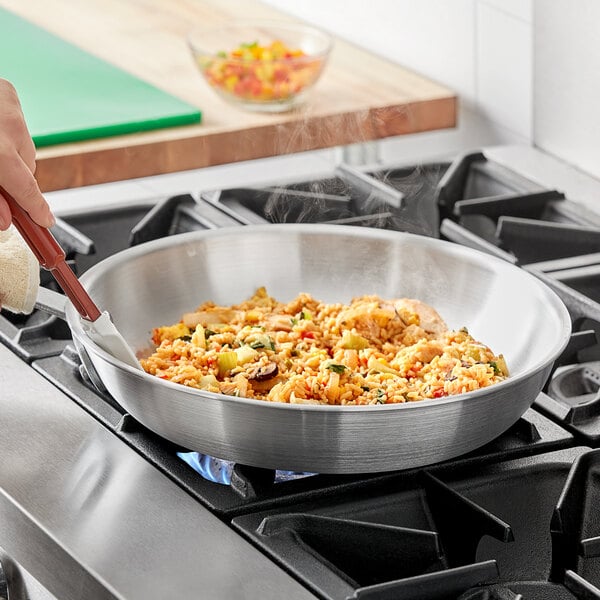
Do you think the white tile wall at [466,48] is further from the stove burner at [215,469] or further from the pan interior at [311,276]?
the stove burner at [215,469]

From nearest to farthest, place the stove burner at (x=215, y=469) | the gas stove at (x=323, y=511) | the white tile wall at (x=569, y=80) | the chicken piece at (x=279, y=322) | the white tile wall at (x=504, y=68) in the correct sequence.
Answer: the gas stove at (x=323, y=511) < the stove burner at (x=215, y=469) < the chicken piece at (x=279, y=322) < the white tile wall at (x=569, y=80) < the white tile wall at (x=504, y=68)

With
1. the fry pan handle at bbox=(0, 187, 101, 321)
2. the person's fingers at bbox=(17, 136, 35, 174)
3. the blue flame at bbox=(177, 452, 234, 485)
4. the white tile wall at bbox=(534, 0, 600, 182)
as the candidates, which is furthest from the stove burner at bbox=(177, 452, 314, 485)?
the white tile wall at bbox=(534, 0, 600, 182)

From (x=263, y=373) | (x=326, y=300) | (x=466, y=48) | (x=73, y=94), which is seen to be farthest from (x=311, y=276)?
(x=73, y=94)

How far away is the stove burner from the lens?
998mm

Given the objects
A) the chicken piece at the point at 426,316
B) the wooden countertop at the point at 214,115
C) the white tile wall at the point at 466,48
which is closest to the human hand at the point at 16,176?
the chicken piece at the point at 426,316

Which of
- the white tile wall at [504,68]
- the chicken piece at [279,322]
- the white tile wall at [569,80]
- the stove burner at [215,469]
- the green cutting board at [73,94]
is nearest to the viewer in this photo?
the stove burner at [215,469]

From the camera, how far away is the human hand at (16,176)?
3.35 ft

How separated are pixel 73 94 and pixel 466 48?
0.71 m

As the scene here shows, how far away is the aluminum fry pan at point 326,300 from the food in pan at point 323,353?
0.17 ft

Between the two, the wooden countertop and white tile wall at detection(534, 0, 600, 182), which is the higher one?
white tile wall at detection(534, 0, 600, 182)

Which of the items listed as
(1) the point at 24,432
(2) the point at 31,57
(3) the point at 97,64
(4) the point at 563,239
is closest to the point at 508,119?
(4) the point at 563,239

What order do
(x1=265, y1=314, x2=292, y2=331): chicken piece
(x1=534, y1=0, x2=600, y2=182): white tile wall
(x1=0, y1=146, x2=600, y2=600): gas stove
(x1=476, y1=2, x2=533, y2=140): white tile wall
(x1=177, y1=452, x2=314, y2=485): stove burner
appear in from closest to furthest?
(x1=0, y1=146, x2=600, y2=600): gas stove → (x1=177, y1=452, x2=314, y2=485): stove burner → (x1=265, y1=314, x2=292, y2=331): chicken piece → (x1=534, y1=0, x2=600, y2=182): white tile wall → (x1=476, y1=2, x2=533, y2=140): white tile wall

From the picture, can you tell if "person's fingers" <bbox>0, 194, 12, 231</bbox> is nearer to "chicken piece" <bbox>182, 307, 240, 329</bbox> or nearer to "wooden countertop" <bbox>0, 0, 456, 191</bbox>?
"chicken piece" <bbox>182, 307, 240, 329</bbox>

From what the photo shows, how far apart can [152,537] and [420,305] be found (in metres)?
0.41
